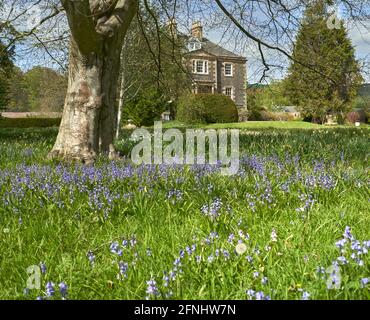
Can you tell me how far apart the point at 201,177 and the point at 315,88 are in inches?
1620

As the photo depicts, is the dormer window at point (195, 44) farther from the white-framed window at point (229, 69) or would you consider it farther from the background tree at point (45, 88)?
the white-framed window at point (229, 69)

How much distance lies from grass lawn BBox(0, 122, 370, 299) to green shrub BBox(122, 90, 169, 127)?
92.0 feet

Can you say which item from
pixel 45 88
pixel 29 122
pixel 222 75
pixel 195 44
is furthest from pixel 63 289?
pixel 222 75

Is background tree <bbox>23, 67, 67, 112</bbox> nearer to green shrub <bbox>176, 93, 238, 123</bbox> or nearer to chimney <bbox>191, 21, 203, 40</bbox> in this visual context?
chimney <bbox>191, 21, 203, 40</bbox>

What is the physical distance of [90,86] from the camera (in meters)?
7.62

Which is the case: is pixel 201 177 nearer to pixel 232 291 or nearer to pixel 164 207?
pixel 164 207

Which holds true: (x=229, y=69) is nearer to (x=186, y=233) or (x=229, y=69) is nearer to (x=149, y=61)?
(x=149, y=61)

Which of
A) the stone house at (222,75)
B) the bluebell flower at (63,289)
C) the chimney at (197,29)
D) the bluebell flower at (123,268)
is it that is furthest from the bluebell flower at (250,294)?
the stone house at (222,75)

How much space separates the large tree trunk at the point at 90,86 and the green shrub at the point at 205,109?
23488 millimetres

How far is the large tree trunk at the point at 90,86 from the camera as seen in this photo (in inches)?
291

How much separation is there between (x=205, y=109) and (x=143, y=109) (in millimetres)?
5327

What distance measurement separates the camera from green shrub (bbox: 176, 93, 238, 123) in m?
33.2

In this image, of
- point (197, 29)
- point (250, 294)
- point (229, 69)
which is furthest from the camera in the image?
point (229, 69)
